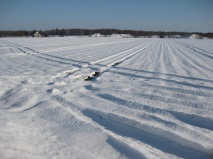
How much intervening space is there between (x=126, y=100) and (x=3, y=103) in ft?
7.68

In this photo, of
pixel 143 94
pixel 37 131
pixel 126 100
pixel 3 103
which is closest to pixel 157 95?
pixel 143 94

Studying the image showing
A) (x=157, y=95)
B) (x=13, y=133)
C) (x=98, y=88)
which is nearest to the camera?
(x=13, y=133)

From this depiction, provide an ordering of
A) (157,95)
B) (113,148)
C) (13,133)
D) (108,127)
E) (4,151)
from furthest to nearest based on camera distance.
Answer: (157,95) < (108,127) < (13,133) < (113,148) < (4,151)

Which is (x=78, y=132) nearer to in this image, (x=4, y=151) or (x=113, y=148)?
(x=113, y=148)

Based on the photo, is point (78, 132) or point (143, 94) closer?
point (78, 132)

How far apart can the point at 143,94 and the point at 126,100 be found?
24.1 inches

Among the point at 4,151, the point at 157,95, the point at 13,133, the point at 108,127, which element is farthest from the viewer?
the point at 157,95

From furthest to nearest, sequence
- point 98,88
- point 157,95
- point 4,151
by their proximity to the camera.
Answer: point 98,88, point 157,95, point 4,151

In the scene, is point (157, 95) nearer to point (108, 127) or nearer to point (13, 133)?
point (108, 127)

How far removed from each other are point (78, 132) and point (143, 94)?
224 cm

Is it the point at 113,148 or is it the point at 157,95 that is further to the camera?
the point at 157,95

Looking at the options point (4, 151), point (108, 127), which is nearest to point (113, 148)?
point (108, 127)

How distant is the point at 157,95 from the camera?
5266mm

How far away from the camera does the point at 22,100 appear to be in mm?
4926
